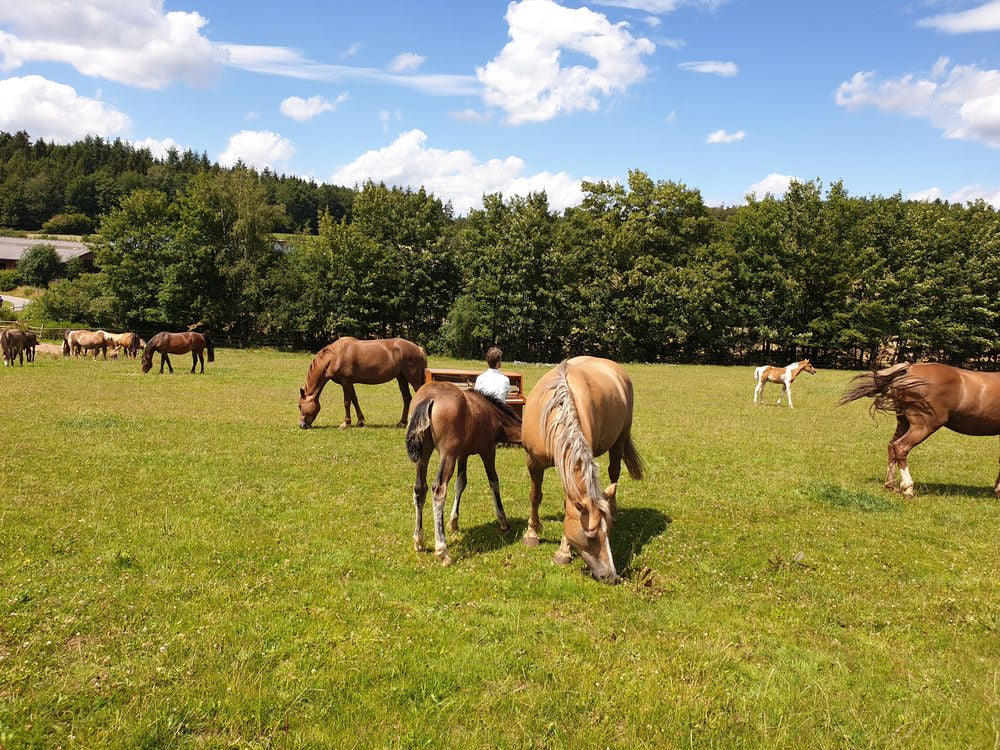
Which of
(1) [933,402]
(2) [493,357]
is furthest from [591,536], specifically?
(1) [933,402]

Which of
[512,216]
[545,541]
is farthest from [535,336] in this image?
[545,541]

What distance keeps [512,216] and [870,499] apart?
41604 millimetres

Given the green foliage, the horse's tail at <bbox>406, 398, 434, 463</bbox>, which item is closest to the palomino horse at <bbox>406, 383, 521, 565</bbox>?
the horse's tail at <bbox>406, 398, 434, 463</bbox>

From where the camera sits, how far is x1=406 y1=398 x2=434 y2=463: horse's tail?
7422 millimetres

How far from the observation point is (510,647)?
17.1 ft

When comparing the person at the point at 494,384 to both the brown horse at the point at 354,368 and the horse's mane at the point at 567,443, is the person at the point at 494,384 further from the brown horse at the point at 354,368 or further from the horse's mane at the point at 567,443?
the brown horse at the point at 354,368

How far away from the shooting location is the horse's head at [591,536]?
6395 millimetres

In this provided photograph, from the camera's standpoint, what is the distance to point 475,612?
589 centimetres

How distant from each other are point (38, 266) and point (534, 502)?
80.5 m

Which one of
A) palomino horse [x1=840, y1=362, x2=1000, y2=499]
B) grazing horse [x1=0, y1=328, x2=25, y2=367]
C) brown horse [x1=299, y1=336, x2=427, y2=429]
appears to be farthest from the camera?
grazing horse [x1=0, y1=328, x2=25, y2=367]

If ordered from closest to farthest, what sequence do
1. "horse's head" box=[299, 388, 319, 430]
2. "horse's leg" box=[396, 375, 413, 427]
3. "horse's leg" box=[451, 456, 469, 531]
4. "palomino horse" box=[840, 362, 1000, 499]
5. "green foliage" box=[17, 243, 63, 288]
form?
1. "horse's leg" box=[451, 456, 469, 531]
2. "palomino horse" box=[840, 362, 1000, 499]
3. "horse's head" box=[299, 388, 319, 430]
4. "horse's leg" box=[396, 375, 413, 427]
5. "green foliage" box=[17, 243, 63, 288]

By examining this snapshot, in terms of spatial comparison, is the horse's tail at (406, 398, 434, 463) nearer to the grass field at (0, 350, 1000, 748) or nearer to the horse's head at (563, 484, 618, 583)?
the grass field at (0, 350, 1000, 748)

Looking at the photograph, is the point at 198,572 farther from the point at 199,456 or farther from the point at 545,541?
the point at 199,456

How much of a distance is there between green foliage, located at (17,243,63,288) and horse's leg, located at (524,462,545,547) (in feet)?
262
